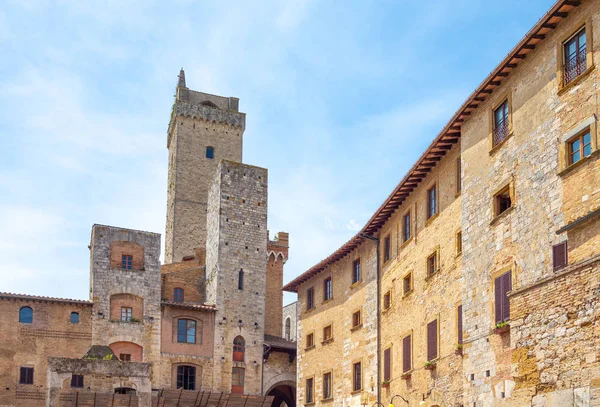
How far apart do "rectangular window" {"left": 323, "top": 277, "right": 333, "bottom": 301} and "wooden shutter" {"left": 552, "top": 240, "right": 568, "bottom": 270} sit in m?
20.0

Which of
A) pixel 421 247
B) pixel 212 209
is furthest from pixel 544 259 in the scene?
pixel 212 209

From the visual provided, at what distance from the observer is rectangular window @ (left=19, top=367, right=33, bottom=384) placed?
141 feet

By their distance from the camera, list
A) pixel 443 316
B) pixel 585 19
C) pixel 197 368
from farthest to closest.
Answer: pixel 197 368 < pixel 443 316 < pixel 585 19

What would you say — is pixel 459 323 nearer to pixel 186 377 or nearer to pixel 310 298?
pixel 310 298

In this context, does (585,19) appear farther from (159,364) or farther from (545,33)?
(159,364)

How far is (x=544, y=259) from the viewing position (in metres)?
19.5

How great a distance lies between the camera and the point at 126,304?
154 ft

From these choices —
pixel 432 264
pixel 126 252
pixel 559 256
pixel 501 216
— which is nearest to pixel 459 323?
pixel 432 264

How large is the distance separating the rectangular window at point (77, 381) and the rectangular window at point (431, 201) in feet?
68.4

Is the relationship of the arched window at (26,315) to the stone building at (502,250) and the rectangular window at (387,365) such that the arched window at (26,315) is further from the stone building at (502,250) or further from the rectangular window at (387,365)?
the rectangular window at (387,365)

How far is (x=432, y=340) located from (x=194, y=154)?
142 feet

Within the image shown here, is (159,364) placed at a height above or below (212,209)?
below

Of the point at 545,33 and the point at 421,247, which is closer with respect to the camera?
the point at 545,33

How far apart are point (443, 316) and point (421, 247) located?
10.8 ft
